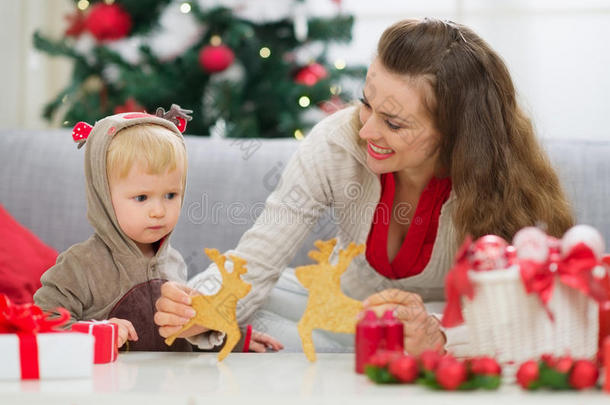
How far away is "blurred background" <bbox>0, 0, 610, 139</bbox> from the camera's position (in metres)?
2.48

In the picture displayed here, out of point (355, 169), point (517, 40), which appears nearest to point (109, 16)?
point (355, 169)

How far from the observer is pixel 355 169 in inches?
62.8

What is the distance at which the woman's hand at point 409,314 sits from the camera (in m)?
1.17

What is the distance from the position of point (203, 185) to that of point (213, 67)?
614 millimetres

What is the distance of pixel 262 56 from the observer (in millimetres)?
2533

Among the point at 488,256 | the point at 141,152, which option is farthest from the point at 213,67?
the point at 488,256

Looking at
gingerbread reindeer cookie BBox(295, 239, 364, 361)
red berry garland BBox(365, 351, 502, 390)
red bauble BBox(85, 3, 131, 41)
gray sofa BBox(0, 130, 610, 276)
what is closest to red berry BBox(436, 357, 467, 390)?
red berry garland BBox(365, 351, 502, 390)

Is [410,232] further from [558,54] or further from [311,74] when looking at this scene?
[558,54]

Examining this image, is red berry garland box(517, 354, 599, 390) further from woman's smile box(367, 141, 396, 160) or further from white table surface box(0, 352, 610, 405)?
woman's smile box(367, 141, 396, 160)

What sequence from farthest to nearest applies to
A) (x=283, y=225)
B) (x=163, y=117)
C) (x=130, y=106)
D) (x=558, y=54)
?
(x=558, y=54) < (x=130, y=106) < (x=283, y=225) < (x=163, y=117)

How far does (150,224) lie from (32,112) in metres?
1.96

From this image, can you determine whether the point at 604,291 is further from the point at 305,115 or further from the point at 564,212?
the point at 305,115

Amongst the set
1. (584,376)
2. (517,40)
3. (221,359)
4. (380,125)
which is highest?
(517,40)

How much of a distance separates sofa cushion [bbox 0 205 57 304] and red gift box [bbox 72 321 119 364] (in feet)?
2.05
